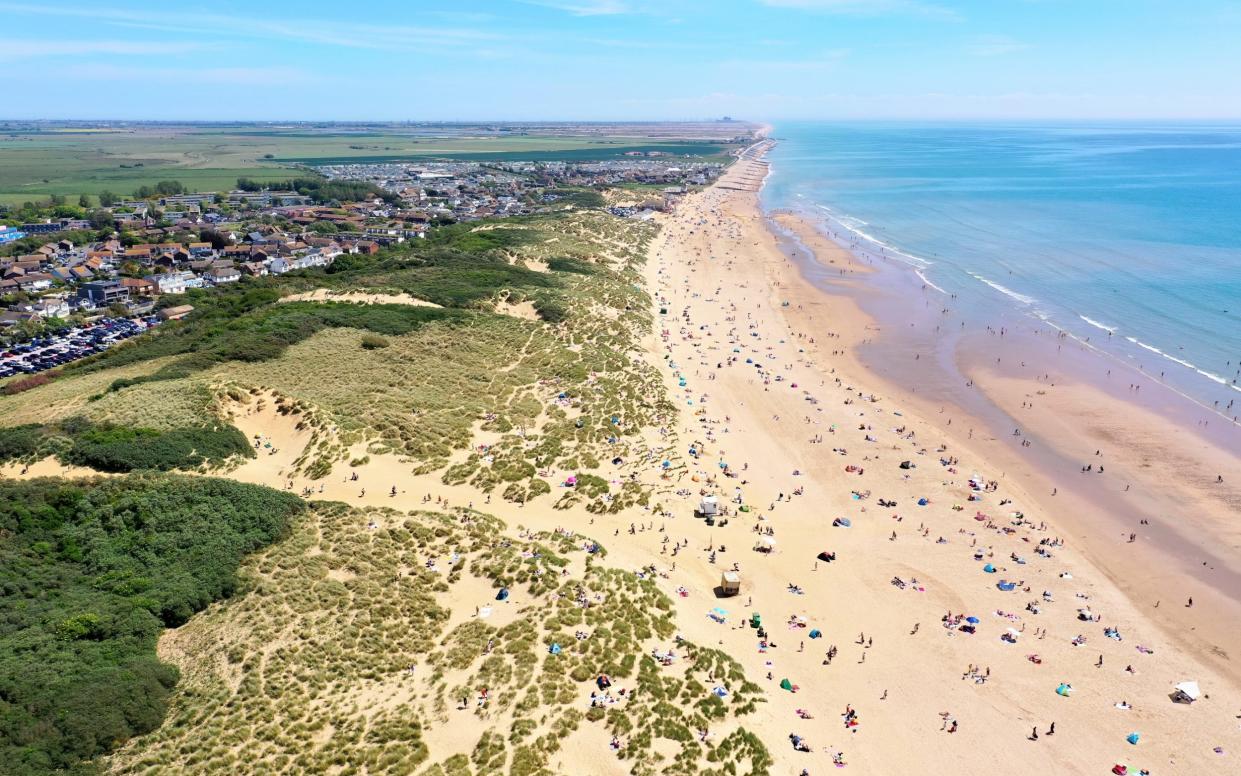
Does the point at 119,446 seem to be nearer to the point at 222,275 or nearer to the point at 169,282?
the point at 169,282

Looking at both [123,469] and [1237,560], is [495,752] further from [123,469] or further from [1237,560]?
[1237,560]

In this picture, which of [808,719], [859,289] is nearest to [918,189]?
[859,289]

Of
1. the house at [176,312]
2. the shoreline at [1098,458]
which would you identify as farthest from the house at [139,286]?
the shoreline at [1098,458]

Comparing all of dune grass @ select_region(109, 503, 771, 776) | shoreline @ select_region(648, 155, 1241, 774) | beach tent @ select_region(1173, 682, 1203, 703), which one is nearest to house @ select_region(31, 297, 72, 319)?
dune grass @ select_region(109, 503, 771, 776)

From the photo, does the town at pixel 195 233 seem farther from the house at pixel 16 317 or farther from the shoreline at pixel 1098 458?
the shoreline at pixel 1098 458

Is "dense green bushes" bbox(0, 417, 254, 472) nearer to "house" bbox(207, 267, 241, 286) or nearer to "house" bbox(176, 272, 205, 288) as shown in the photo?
"house" bbox(176, 272, 205, 288)
